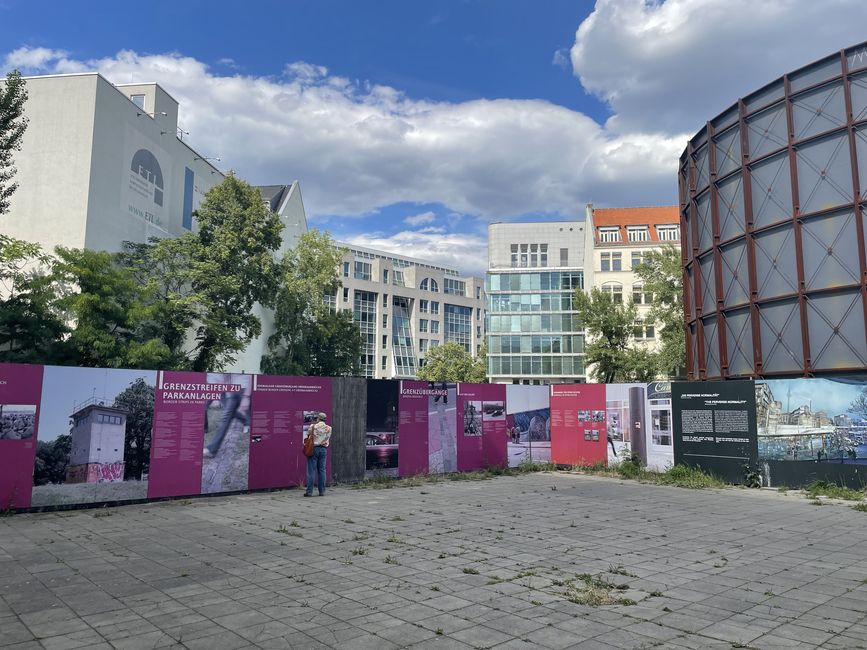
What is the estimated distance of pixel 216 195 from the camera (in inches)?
1265

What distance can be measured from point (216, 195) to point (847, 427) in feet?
93.0

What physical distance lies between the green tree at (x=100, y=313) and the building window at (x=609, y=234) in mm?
53972

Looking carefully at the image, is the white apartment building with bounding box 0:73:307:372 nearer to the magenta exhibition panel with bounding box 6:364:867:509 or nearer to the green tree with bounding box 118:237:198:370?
the green tree with bounding box 118:237:198:370

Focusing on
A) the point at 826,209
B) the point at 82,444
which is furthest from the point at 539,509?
the point at 826,209

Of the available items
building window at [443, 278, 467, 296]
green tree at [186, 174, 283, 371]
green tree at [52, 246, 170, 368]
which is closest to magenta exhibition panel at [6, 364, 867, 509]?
green tree at [52, 246, 170, 368]

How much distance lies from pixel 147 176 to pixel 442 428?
21264 mm

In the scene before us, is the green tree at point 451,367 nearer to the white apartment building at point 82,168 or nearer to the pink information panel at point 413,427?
the white apartment building at point 82,168

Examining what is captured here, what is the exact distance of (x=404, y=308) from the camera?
97.0m

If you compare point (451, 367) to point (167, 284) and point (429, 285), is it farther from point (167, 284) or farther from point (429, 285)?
point (167, 284)

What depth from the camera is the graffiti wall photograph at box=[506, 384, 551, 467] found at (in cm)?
2109

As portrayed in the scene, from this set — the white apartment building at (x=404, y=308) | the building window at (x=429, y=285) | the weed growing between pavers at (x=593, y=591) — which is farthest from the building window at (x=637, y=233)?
the weed growing between pavers at (x=593, y=591)

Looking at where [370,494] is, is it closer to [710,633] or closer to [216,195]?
[710,633]

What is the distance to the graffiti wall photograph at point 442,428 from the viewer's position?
61.7 ft

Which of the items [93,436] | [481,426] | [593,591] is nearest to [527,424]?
[481,426]
